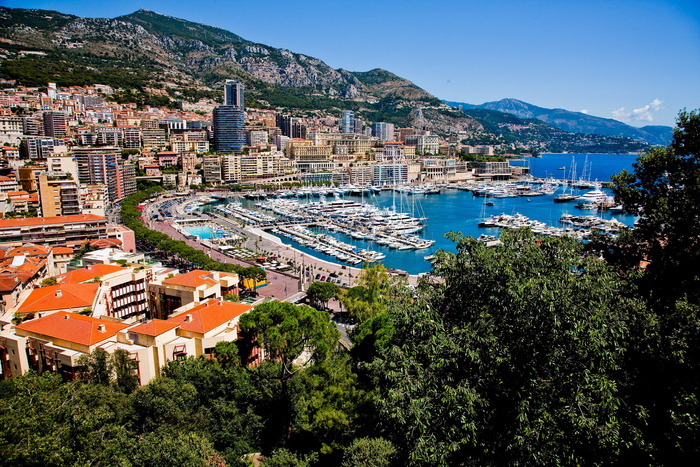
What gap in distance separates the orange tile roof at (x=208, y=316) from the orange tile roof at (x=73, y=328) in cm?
152

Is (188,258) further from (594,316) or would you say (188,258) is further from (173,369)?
(594,316)

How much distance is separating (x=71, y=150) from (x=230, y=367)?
166 ft

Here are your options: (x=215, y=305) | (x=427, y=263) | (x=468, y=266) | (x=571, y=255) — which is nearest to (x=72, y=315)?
(x=215, y=305)

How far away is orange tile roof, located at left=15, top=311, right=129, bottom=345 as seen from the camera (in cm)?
1127

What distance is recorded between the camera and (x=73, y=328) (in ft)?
38.1

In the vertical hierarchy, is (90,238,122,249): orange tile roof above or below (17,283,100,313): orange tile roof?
below

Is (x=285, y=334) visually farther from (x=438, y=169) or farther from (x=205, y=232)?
(x=438, y=169)

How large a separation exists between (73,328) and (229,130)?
70199mm

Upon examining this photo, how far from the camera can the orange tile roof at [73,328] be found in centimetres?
1127

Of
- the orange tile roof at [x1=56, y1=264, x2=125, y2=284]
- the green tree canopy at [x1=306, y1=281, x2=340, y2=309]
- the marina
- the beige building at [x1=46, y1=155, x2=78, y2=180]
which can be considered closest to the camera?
the orange tile roof at [x1=56, y1=264, x2=125, y2=284]

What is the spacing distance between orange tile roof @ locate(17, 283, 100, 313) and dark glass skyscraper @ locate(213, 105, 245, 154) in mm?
64426

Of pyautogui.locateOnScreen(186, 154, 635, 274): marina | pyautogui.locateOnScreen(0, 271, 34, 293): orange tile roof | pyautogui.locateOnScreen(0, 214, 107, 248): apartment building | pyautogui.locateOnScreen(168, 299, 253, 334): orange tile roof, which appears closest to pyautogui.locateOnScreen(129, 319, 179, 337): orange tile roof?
pyautogui.locateOnScreen(168, 299, 253, 334): orange tile roof

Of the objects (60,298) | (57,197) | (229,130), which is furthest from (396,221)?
(229,130)

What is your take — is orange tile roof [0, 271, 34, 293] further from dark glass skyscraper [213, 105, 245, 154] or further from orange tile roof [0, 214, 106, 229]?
dark glass skyscraper [213, 105, 245, 154]
